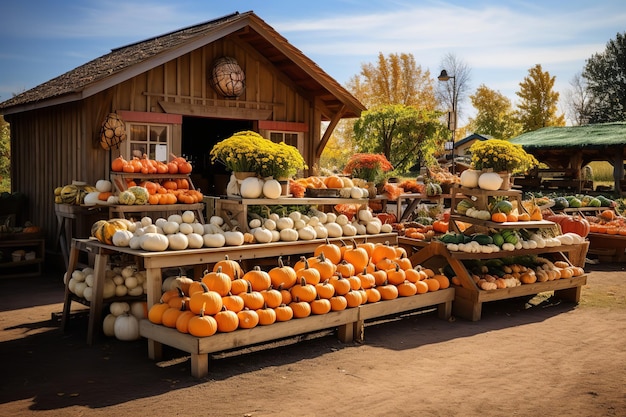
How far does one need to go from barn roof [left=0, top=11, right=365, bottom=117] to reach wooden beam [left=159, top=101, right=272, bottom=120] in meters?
0.94

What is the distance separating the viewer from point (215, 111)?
11281mm

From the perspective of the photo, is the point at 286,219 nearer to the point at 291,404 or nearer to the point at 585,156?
the point at 291,404

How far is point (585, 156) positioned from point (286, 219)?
1959 centimetres

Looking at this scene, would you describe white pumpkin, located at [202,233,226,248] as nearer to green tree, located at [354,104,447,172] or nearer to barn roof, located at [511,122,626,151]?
barn roof, located at [511,122,626,151]

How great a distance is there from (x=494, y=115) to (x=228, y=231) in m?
38.4

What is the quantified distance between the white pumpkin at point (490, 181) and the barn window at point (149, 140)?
537 cm

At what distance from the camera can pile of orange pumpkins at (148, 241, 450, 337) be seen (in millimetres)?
5449

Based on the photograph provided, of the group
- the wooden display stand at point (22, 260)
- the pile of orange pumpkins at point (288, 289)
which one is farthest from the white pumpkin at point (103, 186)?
the pile of orange pumpkins at point (288, 289)

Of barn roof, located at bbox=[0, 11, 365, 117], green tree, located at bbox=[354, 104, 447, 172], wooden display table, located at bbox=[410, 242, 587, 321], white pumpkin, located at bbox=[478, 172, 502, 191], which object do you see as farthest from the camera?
green tree, located at bbox=[354, 104, 447, 172]

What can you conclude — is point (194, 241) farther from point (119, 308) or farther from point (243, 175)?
point (243, 175)

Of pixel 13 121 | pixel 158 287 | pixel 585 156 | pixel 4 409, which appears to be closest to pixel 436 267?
pixel 158 287

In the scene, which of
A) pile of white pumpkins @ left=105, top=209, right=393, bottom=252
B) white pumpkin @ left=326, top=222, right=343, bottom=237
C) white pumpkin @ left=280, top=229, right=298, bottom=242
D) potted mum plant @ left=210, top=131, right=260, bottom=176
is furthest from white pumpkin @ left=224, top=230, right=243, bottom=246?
white pumpkin @ left=326, top=222, right=343, bottom=237

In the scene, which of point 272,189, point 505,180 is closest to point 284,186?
point 272,189

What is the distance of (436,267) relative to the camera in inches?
340
